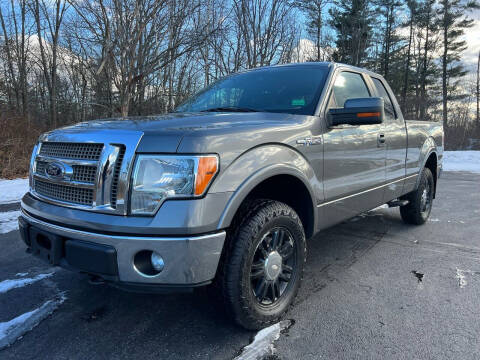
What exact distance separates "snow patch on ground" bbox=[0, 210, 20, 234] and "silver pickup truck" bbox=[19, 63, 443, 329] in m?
2.46

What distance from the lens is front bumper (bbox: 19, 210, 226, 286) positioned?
181 cm

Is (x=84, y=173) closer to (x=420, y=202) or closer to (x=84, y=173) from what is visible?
(x=84, y=173)

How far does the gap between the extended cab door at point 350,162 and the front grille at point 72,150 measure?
5.49ft

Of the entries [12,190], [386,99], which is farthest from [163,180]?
[12,190]

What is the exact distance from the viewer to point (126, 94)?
11227 mm

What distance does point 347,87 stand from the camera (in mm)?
3398

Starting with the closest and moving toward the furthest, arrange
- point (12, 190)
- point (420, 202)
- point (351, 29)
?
point (420, 202) < point (12, 190) < point (351, 29)

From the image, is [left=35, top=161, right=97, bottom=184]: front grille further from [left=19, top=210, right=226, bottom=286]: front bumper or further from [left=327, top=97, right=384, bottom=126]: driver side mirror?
[left=327, top=97, right=384, bottom=126]: driver side mirror

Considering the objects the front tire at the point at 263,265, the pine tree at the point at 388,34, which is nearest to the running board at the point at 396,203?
the front tire at the point at 263,265

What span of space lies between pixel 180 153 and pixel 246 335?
124 centimetres

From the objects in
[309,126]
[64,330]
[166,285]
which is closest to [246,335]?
[166,285]

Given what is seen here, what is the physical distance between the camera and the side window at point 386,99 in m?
3.97

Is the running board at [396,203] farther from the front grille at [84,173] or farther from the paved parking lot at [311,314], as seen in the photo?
the front grille at [84,173]

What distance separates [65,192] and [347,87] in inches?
103
